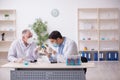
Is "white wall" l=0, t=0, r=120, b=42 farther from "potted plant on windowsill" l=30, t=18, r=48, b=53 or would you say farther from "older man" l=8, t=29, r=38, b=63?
"older man" l=8, t=29, r=38, b=63

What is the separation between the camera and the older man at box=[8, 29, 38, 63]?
4910 millimetres

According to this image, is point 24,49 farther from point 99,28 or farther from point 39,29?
point 99,28

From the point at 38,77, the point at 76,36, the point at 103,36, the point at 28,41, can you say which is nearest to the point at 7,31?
the point at 76,36

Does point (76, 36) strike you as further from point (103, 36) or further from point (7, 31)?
point (7, 31)

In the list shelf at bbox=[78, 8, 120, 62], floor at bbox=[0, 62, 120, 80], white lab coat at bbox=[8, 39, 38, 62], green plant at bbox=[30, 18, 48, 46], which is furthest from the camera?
shelf at bbox=[78, 8, 120, 62]

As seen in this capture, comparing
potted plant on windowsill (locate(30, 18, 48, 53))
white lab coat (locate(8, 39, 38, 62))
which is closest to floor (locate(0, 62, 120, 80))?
white lab coat (locate(8, 39, 38, 62))

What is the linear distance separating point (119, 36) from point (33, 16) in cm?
341

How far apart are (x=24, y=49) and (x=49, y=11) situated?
4.99 meters

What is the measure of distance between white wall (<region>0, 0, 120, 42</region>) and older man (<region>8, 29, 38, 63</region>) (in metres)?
4.82

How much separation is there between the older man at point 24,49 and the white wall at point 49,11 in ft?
15.8

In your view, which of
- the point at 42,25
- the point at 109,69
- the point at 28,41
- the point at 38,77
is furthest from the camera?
the point at 42,25

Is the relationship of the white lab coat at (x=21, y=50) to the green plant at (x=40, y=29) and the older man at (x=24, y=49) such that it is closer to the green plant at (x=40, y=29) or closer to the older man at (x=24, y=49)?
the older man at (x=24, y=49)

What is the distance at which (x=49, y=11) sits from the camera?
980 centimetres

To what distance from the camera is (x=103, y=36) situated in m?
9.90
